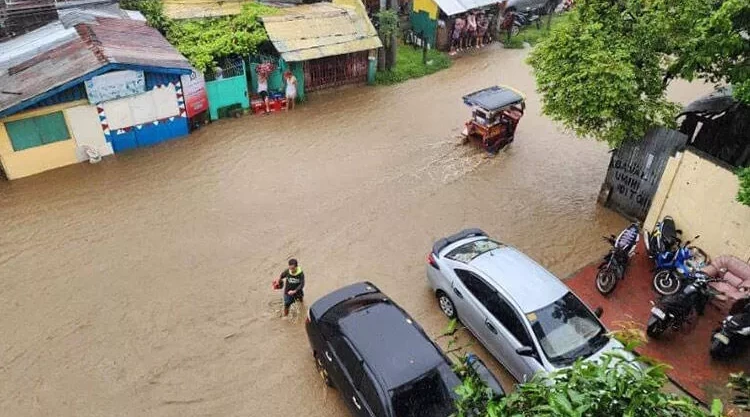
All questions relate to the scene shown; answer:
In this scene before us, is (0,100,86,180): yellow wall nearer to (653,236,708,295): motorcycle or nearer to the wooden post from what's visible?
the wooden post

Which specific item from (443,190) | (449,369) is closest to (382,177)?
(443,190)

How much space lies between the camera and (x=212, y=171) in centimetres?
1351

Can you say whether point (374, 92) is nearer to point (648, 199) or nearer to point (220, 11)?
point (220, 11)

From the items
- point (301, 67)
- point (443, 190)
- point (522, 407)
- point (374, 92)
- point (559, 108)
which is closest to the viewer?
point (522, 407)

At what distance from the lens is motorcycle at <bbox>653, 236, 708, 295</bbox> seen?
984 centimetres

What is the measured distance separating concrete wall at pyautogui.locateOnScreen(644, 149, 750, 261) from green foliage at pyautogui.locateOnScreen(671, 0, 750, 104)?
1564 mm

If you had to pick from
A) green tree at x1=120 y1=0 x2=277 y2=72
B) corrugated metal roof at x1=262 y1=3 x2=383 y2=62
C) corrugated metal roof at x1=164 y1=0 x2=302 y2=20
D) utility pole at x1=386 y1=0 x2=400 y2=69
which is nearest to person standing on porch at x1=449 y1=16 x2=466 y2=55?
utility pole at x1=386 y1=0 x2=400 y2=69

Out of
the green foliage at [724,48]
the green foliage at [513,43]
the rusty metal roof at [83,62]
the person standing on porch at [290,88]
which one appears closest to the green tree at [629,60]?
the green foliage at [724,48]

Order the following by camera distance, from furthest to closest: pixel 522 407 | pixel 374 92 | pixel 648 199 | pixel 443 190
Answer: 1. pixel 374 92
2. pixel 443 190
3. pixel 648 199
4. pixel 522 407

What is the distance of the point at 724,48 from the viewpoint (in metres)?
8.88

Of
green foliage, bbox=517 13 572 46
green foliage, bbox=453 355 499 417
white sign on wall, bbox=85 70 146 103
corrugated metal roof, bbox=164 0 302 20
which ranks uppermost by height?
green foliage, bbox=453 355 499 417

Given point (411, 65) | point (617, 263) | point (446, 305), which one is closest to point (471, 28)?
point (411, 65)

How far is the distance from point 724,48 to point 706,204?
2945 millimetres

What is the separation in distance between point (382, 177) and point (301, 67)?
5303mm
